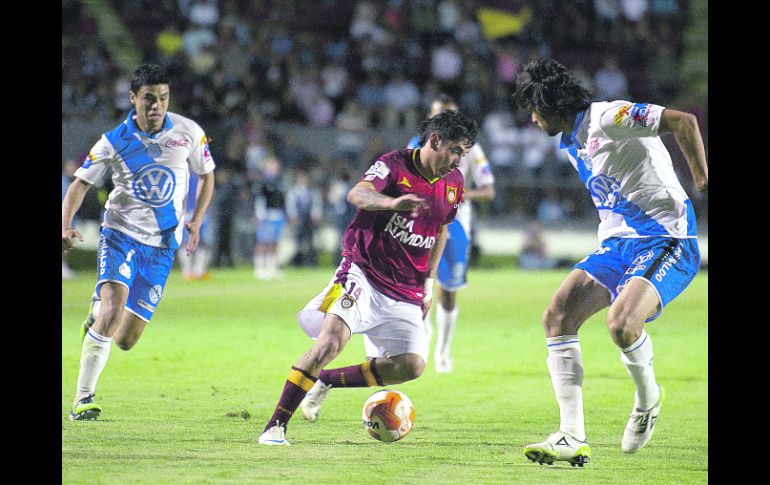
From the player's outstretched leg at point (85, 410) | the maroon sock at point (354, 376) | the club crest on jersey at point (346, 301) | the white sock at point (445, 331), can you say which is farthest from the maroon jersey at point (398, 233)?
the white sock at point (445, 331)

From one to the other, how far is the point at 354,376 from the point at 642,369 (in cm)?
176

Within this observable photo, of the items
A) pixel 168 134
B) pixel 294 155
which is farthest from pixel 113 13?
pixel 168 134

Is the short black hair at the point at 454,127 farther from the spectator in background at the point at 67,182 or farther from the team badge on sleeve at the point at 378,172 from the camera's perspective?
the spectator in background at the point at 67,182

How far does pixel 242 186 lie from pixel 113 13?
23.8 feet

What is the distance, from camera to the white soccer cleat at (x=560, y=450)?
19.9 ft

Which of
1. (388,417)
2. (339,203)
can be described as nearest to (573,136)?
(388,417)

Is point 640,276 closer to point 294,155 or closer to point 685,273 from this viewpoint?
point 685,273

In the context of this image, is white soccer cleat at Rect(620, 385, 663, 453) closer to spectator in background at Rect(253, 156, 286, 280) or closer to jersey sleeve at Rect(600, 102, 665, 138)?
jersey sleeve at Rect(600, 102, 665, 138)

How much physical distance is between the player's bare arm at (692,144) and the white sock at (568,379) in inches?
45.0

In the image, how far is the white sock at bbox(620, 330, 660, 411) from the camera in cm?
633

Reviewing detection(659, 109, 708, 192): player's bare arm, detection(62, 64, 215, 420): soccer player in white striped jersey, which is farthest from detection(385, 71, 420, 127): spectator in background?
detection(659, 109, 708, 192): player's bare arm

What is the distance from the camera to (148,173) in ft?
25.0

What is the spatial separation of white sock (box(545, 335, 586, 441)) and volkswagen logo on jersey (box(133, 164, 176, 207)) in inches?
116

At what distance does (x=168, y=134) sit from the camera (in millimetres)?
7637
